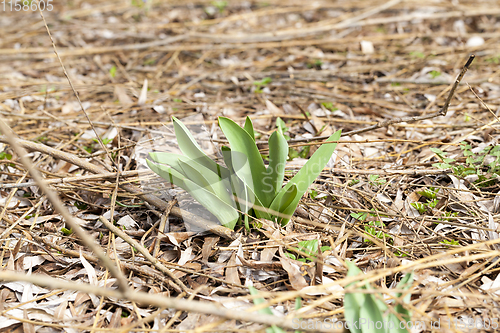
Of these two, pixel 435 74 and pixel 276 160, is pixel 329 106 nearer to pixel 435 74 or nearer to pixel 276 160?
pixel 435 74

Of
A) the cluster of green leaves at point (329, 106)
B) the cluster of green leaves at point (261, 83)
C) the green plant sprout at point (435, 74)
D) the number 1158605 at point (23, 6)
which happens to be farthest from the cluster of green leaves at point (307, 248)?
the number 1158605 at point (23, 6)

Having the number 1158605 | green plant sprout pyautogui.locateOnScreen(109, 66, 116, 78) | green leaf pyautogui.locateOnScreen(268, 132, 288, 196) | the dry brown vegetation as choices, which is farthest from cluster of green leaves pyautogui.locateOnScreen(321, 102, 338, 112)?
the number 1158605

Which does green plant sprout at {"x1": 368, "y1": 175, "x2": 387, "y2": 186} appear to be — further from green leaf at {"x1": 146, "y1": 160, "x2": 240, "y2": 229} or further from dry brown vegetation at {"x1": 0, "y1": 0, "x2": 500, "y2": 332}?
green leaf at {"x1": 146, "y1": 160, "x2": 240, "y2": 229}

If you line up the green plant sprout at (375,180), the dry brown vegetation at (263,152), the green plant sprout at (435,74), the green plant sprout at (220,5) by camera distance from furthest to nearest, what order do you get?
the green plant sprout at (220,5) < the green plant sprout at (435,74) < the green plant sprout at (375,180) < the dry brown vegetation at (263,152)

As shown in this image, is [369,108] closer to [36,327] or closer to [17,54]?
[36,327]

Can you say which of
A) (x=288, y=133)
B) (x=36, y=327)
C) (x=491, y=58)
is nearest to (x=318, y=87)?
(x=288, y=133)

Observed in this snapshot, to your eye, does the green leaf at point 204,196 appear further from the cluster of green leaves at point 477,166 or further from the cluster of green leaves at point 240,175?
the cluster of green leaves at point 477,166
